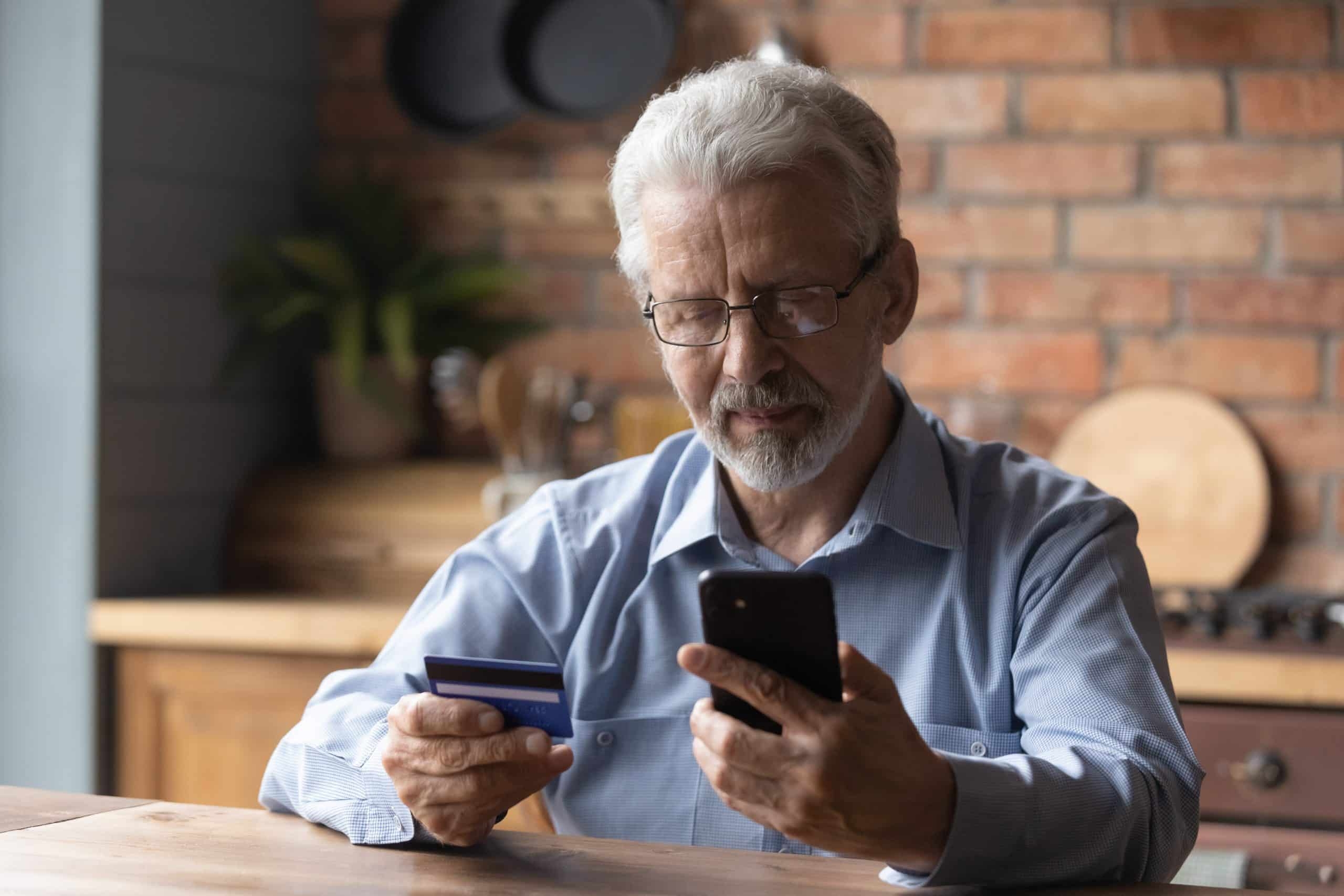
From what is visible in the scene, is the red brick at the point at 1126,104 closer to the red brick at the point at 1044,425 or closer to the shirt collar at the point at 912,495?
the red brick at the point at 1044,425

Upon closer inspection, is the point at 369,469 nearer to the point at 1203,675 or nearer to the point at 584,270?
the point at 584,270

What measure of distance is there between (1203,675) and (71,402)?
189 cm

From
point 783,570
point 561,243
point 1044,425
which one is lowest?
point 783,570

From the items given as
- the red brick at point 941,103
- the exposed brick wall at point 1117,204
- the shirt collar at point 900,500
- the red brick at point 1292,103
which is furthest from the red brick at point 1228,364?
the shirt collar at point 900,500

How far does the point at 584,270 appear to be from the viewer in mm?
2889

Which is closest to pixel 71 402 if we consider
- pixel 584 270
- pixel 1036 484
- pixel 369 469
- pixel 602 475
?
pixel 369 469

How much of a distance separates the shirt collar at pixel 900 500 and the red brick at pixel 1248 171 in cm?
130

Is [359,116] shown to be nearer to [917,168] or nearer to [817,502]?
[917,168]

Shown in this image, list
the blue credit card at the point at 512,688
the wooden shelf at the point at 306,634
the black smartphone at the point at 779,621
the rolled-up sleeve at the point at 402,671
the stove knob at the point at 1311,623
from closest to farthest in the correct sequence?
the black smartphone at the point at 779,621 → the blue credit card at the point at 512,688 → the rolled-up sleeve at the point at 402,671 → the wooden shelf at the point at 306,634 → the stove knob at the point at 1311,623

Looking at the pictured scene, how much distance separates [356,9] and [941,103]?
1.20 m

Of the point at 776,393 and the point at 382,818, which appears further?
the point at 776,393

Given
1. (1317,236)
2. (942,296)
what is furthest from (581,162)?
(1317,236)

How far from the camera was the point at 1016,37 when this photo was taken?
2637 millimetres

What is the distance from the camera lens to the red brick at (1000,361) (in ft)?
8.61
